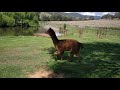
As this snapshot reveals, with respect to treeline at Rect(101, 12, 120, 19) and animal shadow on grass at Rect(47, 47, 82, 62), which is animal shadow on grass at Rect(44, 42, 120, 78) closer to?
animal shadow on grass at Rect(47, 47, 82, 62)

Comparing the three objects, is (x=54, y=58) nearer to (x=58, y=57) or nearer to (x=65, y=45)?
(x=58, y=57)

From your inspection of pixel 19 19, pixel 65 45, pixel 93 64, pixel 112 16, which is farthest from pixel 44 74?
pixel 112 16

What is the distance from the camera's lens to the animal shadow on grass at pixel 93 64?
7.63 m

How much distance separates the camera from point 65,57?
7.89 m

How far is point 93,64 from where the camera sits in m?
7.72

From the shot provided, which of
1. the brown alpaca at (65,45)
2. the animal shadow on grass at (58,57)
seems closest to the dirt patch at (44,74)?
the animal shadow on grass at (58,57)

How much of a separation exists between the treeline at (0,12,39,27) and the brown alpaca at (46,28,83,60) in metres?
0.56

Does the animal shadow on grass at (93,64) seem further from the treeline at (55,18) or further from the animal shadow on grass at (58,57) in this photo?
the treeline at (55,18)

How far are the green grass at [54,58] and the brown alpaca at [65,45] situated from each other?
120mm

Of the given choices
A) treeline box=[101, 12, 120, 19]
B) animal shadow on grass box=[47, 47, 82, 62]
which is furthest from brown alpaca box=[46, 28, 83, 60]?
treeline box=[101, 12, 120, 19]

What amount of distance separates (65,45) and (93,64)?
988 mm

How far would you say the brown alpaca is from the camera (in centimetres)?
786
